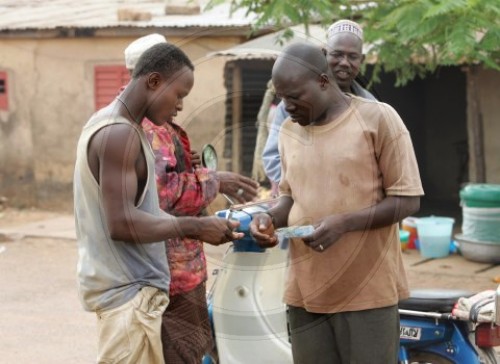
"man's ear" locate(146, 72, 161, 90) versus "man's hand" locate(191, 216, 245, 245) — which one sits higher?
"man's ear" locate(146, 72, 161, 90)

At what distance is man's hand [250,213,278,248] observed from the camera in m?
3.27

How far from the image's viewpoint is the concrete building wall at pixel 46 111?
1220cm

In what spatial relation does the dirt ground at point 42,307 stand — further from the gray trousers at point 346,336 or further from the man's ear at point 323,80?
the man's ear at point 323,80

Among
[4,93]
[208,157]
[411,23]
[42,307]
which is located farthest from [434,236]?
[4,93]

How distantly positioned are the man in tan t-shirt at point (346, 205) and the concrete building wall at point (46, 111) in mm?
8974

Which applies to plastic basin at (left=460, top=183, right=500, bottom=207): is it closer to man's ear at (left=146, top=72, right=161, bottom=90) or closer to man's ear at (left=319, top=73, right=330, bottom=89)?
man's ear at (left=319, top=73, right=330, bottom=89)

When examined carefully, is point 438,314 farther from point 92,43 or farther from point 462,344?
point 92,43

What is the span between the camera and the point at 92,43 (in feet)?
39.6

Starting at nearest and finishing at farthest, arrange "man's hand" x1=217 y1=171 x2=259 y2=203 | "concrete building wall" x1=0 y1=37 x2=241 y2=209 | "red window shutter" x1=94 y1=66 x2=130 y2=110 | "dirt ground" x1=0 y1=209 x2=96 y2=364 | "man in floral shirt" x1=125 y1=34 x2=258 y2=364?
1. "man in floral shirt" x1=125 y1=34 x2=258 y2=364
2. "man's hand" x1=217 y1=171 x2=259 y2=203
3. "dirt ground" x1=0 y1=209 x2=96 y2=364
4. "red window shutter" x1=94 y1=66 x2=130 y2=110
5. "concrete building wall" x1=0 y1=37 x2=241 y2=209

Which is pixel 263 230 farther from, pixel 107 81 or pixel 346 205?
pixel 107 81

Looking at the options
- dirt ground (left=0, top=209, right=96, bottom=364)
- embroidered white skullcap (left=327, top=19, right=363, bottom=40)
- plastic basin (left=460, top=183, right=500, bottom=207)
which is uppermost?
embroidered white skullcap (left=327, top=19, right=363, bottom=40)

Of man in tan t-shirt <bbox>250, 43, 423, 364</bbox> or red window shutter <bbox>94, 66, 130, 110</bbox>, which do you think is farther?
red window shutter <bbox>94, 66, 130, 110</bbox>

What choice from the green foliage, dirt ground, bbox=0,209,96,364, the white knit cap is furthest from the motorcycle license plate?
the green foliage

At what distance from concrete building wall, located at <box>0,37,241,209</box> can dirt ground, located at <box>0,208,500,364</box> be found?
2089 mm
